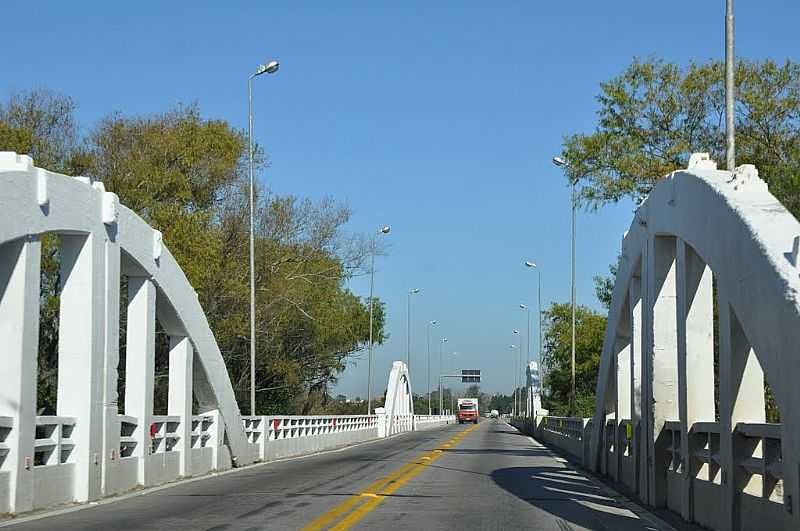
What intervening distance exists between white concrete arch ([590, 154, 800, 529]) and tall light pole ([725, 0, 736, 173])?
135 cm

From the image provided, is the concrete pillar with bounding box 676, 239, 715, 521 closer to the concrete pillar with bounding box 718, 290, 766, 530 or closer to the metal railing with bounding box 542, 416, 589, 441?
the concrete pillar with bounding box 718, 290, 766, 530

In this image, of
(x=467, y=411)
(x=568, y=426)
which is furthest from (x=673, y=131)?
(x=467, y=411)

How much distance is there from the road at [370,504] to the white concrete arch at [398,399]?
145 feet

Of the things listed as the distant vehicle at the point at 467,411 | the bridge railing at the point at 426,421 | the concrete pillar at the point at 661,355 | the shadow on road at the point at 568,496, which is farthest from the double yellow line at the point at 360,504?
the distant vehicle at the point at 467,411

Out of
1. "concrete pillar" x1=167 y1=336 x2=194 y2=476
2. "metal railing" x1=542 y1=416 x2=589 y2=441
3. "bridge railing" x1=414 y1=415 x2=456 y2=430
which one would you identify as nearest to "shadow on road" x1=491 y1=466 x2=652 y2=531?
"metal railing" x1=542 y1=416 x2=589 y2=441

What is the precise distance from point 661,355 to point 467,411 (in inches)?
4891

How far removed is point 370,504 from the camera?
15.2 m

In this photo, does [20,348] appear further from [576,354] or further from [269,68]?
[576,354]

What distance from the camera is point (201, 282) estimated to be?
42125 mm

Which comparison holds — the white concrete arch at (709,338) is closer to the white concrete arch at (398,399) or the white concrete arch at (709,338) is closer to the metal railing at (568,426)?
the metal railing at (568,426)

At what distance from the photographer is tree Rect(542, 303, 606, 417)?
229 feet

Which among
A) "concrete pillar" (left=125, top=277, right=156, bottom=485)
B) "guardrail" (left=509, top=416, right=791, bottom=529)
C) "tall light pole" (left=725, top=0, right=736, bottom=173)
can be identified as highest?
"tall light pole" (left=725, top=0, right=736, bottom=173)

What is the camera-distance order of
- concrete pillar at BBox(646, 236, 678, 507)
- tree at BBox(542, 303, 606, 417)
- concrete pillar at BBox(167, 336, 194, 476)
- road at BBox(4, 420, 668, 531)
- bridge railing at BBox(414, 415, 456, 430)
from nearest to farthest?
road at BBox(4, 420, 668, 531) < concrete pillar at BBox(646, 236, 678, 507) < concrete pillar at BBox(167, 336, 194, 476) < tree at BBox(542, 303, 606, 417) < bridge railing at BBox(414, 415, 456, 430)

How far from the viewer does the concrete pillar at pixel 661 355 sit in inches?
640
